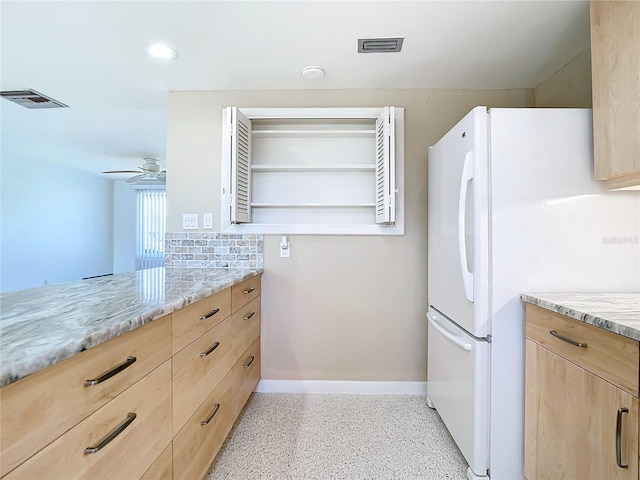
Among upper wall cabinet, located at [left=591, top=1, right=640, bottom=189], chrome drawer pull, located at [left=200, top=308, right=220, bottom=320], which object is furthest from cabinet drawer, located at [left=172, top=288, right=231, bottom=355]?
upper wall cabinet, located at [left=591, top=1, right=640, bottom=189]

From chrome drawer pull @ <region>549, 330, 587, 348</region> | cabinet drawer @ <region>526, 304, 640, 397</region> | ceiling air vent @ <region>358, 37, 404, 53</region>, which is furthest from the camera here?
ceiling air vent @ <region>358, 37, 404, 53</region>

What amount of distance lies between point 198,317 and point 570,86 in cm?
256

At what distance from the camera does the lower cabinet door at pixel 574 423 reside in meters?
0.92

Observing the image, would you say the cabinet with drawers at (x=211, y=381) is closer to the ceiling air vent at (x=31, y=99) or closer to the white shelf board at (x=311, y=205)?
the white shelf board at (x=311, y=205)

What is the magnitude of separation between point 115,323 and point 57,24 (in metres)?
1.83

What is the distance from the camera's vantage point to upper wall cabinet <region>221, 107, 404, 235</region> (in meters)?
2.38

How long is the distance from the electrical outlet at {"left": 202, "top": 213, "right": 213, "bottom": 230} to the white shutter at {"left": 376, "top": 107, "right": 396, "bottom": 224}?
129 cm

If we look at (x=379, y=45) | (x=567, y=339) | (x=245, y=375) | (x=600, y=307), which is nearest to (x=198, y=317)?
(x=245, y=375)

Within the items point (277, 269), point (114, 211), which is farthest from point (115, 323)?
point (114, 211)

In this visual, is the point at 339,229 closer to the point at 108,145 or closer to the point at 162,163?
the point at 108,145

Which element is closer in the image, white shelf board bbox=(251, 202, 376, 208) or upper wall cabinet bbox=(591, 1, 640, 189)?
upper wall cabinet bbox=(591, 1, 640, 189)

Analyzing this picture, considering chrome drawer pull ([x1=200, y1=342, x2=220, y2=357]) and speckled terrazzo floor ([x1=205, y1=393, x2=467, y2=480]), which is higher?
chrome drawer pull ([x1=200, y1=342, x2=220, y2=357])

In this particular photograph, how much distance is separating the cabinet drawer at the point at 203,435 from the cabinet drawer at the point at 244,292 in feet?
1.32

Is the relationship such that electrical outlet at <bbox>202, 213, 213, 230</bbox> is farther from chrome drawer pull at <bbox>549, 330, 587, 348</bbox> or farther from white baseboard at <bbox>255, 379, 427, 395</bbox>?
chrome drawer pull at <bbox>549, 330, 587, 348</bbox>
